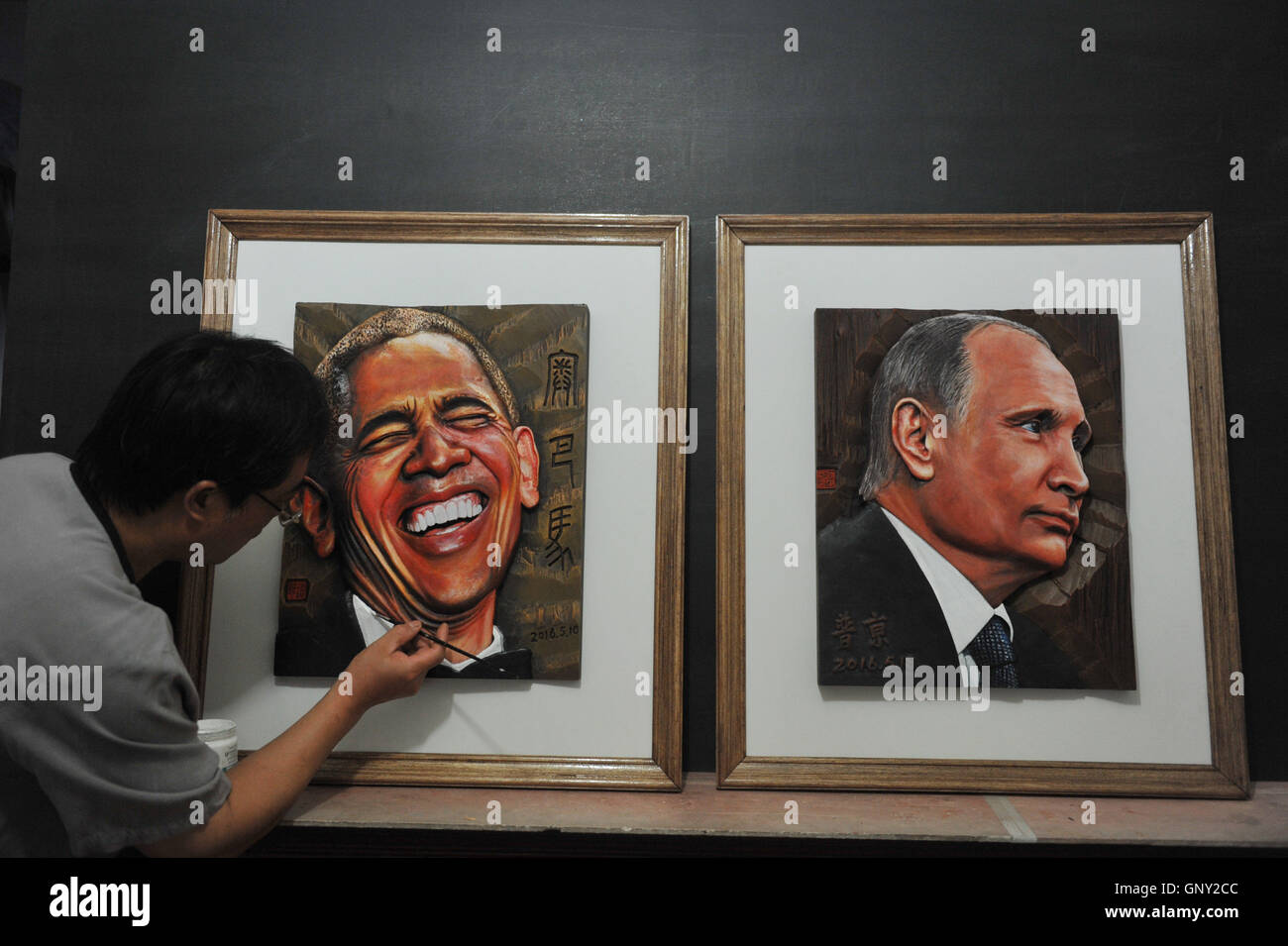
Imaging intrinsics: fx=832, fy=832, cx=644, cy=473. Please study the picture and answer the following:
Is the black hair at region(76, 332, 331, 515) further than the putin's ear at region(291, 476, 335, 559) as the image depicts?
No

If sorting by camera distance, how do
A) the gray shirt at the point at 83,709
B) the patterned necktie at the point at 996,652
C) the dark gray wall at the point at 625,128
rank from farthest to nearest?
the dark gray wall at the point at 625,128, the patterned necktie at the point at 996,652, the gray shirt at the point at 83,709

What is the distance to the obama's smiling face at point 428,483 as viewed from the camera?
1350mm

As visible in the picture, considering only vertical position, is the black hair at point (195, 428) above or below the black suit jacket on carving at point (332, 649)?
above

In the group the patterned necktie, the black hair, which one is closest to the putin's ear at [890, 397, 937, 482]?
the patterned necktie

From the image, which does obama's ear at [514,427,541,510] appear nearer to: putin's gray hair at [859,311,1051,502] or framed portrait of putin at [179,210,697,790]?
framed portrait of putin at [179,210,697,790]

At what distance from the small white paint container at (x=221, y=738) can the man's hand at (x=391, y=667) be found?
0.64ft

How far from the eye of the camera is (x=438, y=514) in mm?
1357

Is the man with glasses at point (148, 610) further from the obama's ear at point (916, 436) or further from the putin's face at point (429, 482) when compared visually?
the obama's ear at point (916, 436)

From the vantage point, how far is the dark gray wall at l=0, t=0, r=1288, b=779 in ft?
4.72

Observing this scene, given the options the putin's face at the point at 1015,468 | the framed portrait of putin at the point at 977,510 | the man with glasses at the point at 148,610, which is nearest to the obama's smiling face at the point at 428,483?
the man with glasses at the point at 148,610

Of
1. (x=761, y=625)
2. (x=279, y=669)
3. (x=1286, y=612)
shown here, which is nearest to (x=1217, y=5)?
(x=1286, y=612)

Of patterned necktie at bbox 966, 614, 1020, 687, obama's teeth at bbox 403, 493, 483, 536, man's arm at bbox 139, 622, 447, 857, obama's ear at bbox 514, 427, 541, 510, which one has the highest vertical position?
obama's ear at bbox 514, 427, 541, 510

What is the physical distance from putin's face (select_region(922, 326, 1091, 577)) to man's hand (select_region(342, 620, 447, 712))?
829 mm
